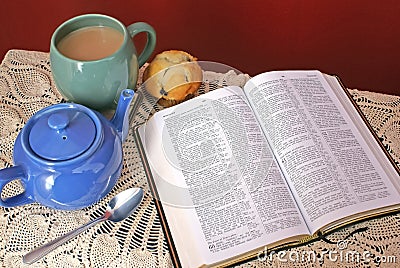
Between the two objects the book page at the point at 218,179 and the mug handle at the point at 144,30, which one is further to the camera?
the mug handle at the point at 144,30

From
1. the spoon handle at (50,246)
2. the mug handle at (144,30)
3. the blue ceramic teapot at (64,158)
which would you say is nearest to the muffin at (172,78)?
the mug handle at (144,30)

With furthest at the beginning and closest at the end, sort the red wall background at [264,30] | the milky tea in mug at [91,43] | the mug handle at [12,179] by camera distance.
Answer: the red wall background at [264,30], the milky tea in mug at [91,43], the mug handle at [12,179]

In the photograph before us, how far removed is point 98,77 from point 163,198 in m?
0.18

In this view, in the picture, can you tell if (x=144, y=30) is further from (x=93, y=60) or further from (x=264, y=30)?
(x=264, y=30)

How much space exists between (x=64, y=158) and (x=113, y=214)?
0.11 metres

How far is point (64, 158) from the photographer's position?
2.11 ft

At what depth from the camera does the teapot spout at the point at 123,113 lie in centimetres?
71

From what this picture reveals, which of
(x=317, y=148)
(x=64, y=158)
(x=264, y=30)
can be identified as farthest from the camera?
(x=264, y=30)

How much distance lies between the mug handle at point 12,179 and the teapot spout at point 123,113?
0.45 ft

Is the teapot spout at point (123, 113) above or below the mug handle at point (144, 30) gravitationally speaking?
below

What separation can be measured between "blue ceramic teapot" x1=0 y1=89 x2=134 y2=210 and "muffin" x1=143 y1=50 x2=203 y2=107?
120mm

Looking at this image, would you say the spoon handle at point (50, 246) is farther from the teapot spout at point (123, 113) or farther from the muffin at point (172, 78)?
the muffin at point (172, 78)

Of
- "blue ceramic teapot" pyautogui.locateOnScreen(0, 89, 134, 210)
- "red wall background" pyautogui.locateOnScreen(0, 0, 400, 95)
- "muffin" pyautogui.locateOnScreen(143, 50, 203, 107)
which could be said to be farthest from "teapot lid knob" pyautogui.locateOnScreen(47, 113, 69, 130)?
"red wall background" pyautogui.locateOnScreen(0, 0, 400, 95)

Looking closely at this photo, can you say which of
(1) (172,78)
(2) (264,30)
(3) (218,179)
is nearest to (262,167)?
(3) (218,179)
